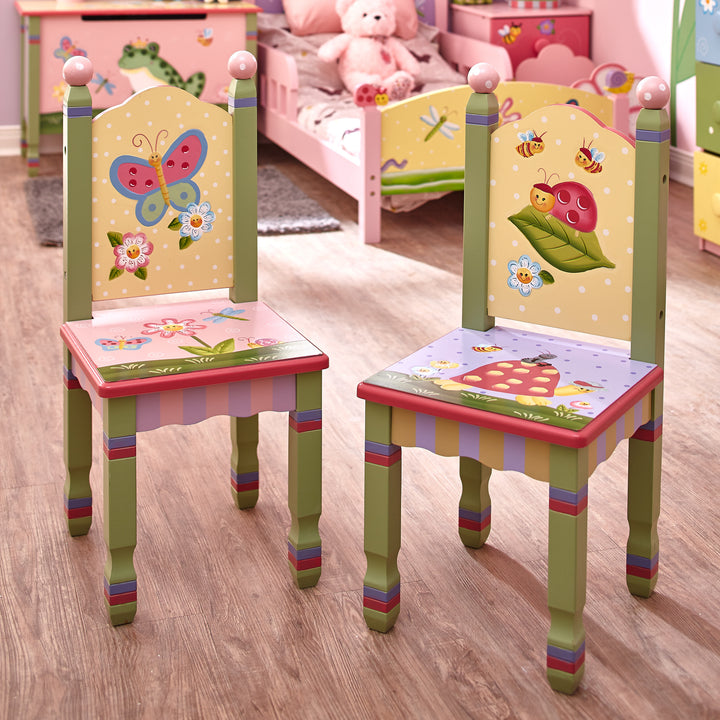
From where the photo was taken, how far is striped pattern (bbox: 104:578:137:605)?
1.53 m

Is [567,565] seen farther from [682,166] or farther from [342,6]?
[342,6]

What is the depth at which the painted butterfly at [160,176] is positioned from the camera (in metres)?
1.66

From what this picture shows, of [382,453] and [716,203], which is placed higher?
[716,203]

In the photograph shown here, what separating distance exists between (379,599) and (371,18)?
328 cm

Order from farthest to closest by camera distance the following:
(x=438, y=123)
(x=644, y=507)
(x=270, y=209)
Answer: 1. (x=270, y=209)
2. (x=438, y=123)
3. (x=644, y=507)

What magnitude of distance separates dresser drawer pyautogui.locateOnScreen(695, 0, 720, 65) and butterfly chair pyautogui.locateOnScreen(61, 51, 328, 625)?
1.92 metres

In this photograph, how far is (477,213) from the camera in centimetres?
161

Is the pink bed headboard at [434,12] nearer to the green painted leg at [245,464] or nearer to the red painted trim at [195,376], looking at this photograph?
the green painted leg at [245,464]

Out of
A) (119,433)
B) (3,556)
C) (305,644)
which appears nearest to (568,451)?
(305,644)

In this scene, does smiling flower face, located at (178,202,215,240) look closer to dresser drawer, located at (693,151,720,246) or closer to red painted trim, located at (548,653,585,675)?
→ red painted trim, located at (548,653,585,675)

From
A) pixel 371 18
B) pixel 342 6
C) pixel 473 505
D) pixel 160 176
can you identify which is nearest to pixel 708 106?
pixel 371 18

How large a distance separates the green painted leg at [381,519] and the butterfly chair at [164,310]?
0.13 m

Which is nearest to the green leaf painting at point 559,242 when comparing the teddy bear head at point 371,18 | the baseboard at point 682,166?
the baseboard at point 682,166

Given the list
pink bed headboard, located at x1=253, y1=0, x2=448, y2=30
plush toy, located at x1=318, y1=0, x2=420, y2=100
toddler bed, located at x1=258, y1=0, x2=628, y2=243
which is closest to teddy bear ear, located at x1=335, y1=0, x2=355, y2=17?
plush toy, located at x1=318, y1=0, x2=420, y2=100
